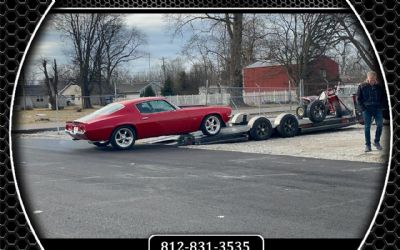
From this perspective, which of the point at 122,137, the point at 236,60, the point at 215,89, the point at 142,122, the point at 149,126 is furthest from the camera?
the point at 149,126

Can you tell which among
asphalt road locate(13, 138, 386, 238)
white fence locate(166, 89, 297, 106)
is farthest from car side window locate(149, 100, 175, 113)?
asphalt road locate(13, 138, 386, 238)

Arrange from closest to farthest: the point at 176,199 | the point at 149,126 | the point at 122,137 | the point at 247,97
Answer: the point at 247,97, the point at 176,199, the point at 122,137, the point at 149,126

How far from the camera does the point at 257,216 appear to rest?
1988mm

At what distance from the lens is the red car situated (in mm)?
2887

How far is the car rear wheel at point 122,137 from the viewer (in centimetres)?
359

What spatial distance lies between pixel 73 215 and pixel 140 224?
37cm

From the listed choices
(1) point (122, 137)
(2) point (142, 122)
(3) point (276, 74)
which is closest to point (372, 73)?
(3) point (276, 74)

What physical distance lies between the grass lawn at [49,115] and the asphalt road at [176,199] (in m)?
0.08

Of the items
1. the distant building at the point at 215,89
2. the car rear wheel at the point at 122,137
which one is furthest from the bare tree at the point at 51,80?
the car rear wheel at the point at 122,137

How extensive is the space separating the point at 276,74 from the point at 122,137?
2.08m

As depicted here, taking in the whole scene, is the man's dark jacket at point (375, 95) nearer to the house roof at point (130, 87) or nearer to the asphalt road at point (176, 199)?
the asphalt road at point (176, 199)

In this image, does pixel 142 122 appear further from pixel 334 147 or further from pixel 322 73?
pixel 322 73

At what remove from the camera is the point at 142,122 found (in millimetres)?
4668

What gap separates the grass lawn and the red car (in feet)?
0.66
